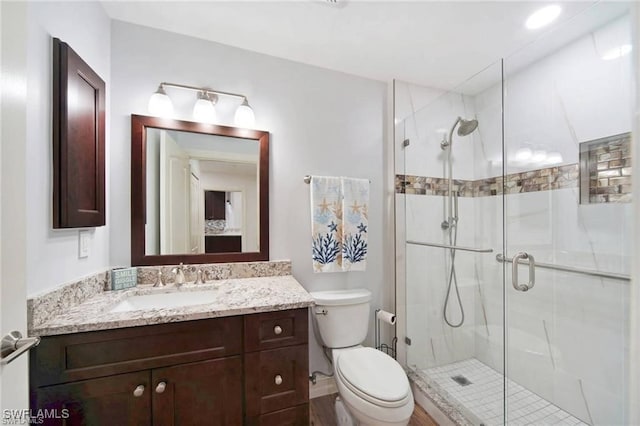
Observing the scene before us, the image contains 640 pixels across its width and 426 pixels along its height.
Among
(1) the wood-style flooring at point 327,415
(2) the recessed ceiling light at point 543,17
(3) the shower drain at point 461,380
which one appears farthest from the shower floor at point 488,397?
(2) the recessed ceiling light at point 543,17

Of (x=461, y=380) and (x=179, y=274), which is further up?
(x=179, y=274)

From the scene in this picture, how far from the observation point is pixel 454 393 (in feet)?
5.58

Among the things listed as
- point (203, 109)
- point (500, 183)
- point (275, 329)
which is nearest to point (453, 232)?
point (500, 183)

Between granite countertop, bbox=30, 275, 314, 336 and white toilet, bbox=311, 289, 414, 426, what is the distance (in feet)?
1.21

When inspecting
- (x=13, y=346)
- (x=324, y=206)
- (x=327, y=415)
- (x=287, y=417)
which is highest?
(x=324, y=206)

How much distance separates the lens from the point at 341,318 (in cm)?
164

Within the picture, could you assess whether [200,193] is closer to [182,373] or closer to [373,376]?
[182,373]

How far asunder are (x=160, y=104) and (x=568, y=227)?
99.3 inches

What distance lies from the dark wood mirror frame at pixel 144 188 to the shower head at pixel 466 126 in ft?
4.74

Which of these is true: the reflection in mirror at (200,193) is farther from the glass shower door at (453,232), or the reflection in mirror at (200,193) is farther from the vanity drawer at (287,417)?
the glass shower door at (453,232)

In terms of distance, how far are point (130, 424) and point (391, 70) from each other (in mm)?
2502

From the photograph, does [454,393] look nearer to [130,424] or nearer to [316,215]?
[316,215]

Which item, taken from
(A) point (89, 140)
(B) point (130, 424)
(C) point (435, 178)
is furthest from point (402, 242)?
(A) point (89, 140)

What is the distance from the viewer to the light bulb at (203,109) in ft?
4.99
